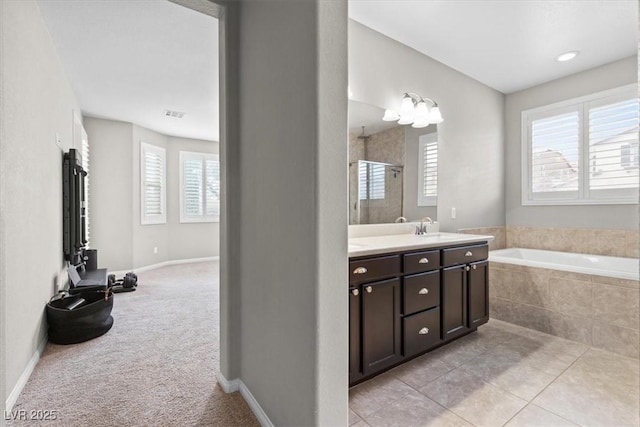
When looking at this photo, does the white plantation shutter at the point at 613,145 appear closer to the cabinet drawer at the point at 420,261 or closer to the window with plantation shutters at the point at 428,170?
the window with plantation shutters at the point at 428,170

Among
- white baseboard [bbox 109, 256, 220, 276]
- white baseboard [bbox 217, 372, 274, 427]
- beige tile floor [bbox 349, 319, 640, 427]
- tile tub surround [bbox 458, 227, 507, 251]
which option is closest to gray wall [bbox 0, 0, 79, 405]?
white baseboard [bbox 217, 372, 274, 427]

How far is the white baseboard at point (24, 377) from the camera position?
169cm

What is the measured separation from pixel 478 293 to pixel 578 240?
174 centimetres

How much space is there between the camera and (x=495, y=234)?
152 inches

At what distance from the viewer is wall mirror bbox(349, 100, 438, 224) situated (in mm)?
2623

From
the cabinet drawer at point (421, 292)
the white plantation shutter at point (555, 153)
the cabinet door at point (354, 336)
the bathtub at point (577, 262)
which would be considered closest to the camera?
the cabinet door at point (354, 336)

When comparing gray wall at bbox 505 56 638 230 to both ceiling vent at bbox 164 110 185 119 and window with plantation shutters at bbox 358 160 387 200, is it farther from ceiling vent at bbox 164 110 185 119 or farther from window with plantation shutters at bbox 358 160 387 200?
ceiling vent at bbox 164 110 185 119

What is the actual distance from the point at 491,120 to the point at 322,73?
3.55 m

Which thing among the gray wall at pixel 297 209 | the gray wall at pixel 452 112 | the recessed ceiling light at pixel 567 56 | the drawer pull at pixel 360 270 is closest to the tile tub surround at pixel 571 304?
the gray wall at pixel 452 112

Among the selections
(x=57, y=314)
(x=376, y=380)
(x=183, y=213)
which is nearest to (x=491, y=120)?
(x=376, y=380)

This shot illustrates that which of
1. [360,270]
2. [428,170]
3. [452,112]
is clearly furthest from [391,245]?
[452,112]

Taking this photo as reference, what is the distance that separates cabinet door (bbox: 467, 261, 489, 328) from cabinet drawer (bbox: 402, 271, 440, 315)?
499 mm

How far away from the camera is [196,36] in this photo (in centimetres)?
273

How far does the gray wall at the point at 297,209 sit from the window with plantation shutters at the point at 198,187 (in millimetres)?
4797
